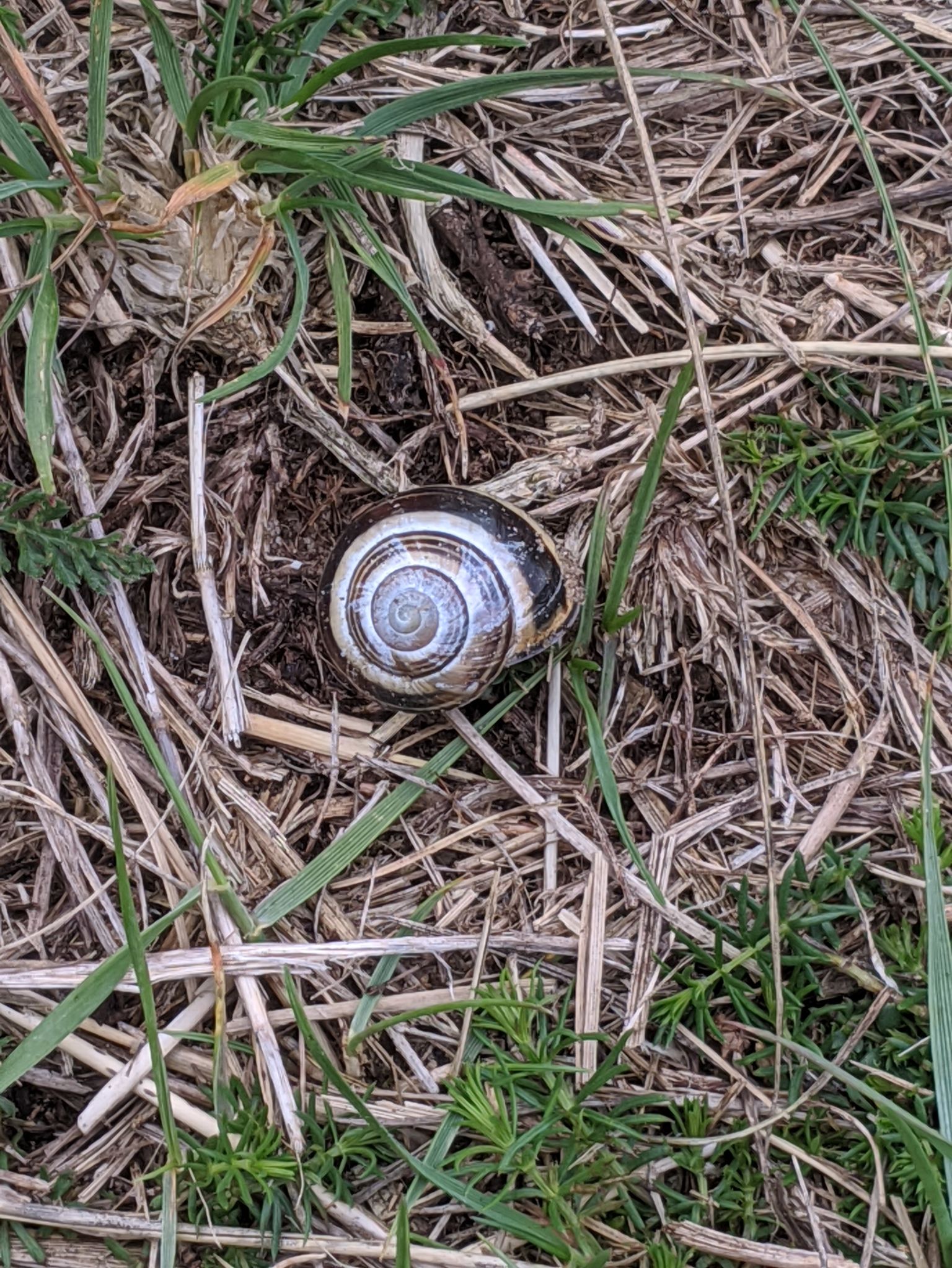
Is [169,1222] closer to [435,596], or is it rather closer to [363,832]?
[363,832]

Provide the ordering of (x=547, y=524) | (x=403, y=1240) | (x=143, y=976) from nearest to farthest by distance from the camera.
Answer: (x=403, y=1240) < (x=143, y=976) < (x=547, y=524)

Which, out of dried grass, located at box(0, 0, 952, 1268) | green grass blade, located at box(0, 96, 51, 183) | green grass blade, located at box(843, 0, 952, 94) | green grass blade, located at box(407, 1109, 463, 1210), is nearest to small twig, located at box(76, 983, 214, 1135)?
dried grass, located at box(0, 0, 952, 1268)

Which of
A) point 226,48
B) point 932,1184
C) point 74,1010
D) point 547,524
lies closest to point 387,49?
point 226,48

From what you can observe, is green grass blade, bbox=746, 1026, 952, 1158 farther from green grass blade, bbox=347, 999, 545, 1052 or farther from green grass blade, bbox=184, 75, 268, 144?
green grass blade, bbox=184, 75, 268, 144

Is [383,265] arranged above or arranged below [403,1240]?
above

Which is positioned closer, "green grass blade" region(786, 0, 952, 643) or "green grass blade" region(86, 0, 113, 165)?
"green grass blade" region(86, 0, 113, 165)

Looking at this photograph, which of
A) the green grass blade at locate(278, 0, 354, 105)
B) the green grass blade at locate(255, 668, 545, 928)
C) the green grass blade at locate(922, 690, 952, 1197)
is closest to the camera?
the green grass blade at locate(922, 690, 952, 1197)
